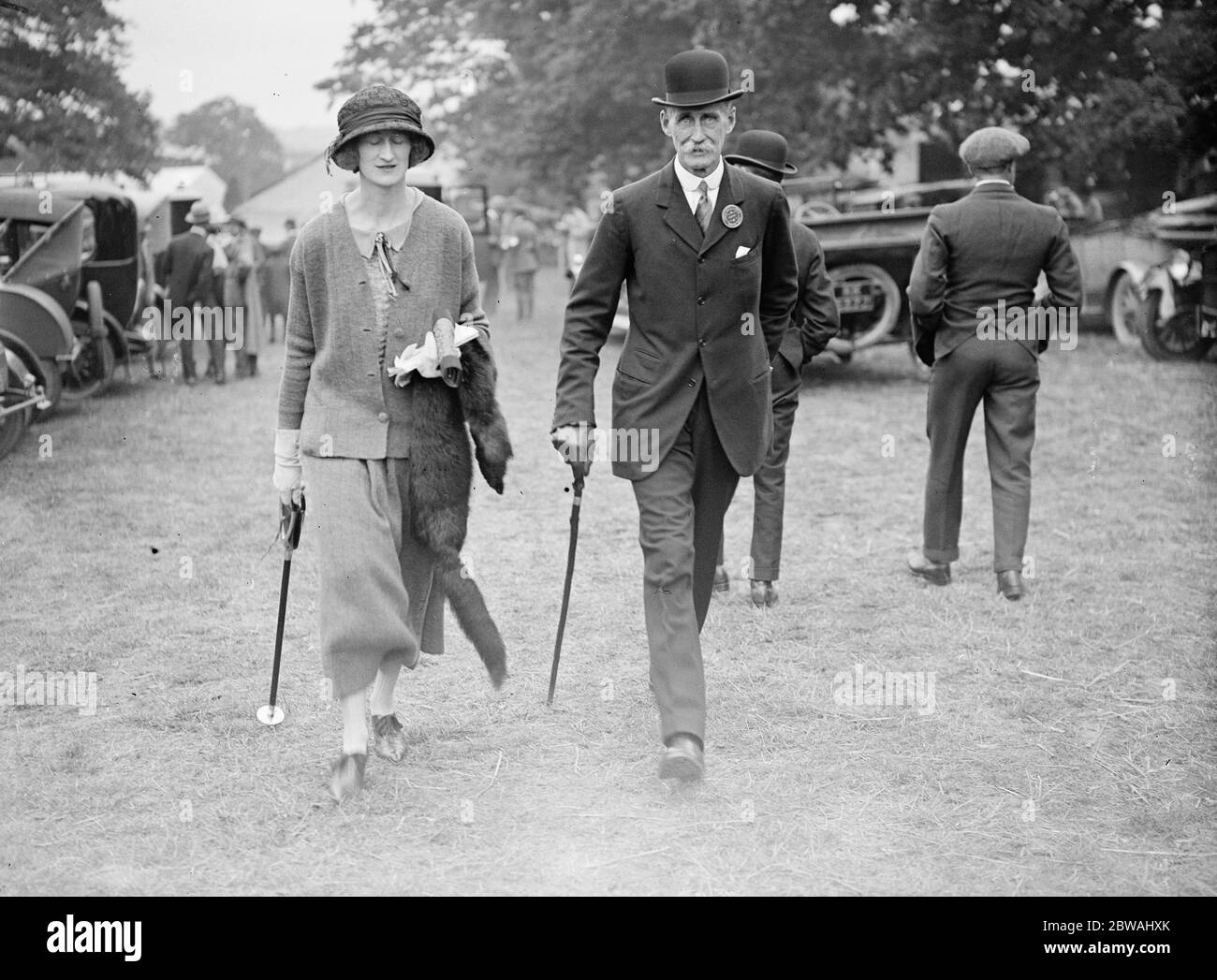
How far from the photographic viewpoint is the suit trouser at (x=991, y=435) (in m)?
6.68

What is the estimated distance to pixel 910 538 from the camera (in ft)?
26.6

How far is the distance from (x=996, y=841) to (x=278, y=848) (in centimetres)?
202

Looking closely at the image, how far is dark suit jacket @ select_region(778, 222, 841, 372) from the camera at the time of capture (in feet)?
21.3

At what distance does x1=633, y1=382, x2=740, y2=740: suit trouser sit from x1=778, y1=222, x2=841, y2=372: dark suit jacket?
193cm

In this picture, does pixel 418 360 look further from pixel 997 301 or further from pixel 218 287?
pixel 218 287

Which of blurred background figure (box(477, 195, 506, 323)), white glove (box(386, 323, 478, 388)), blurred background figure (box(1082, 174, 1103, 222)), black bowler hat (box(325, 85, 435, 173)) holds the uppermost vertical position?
blurred background figure (box(1082, 174, 1103, 222))

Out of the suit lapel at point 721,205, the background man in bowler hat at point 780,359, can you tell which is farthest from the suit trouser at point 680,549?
the background man in bowler hat at point 780,359

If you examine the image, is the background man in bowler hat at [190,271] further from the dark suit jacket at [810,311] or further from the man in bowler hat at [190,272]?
the dark suit jacket at [810,311]

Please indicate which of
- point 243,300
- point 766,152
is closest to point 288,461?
point 766,152

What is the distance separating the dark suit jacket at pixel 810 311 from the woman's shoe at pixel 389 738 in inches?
107

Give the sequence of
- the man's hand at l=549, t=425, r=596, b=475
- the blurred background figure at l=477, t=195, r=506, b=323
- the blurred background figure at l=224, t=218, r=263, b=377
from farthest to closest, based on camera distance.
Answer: the blurred background figure at l=477, t=195, r=506, b=323 < the blurred background figure at l=224, t=218, r=263, b=377 < the man's hand at l=549, t=425, r=596, b=475

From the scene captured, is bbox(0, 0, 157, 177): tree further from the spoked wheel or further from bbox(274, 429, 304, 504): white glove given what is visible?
the spoked wheel

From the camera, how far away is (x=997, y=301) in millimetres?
6648

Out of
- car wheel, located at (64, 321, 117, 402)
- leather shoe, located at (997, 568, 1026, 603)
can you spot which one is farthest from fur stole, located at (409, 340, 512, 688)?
car wheel, located at (64, 321, 117, 402)
